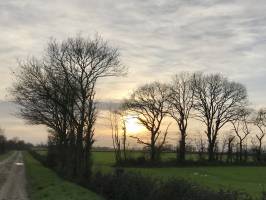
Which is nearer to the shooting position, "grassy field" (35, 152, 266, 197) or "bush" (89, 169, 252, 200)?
"bush" (89, 169, 252, 200)

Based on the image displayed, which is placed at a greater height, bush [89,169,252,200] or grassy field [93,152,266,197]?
bush [89,169,252,200]

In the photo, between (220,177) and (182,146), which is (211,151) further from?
(220,177)

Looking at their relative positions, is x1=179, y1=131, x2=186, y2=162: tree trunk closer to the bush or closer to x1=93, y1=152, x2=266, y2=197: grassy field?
x1=93, y1=152, x2=266, y2=197: grassy field

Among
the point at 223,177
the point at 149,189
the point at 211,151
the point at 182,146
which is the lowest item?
the point at 223,177

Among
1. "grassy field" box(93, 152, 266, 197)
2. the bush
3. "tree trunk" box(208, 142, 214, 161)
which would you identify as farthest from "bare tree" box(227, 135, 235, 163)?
the bush

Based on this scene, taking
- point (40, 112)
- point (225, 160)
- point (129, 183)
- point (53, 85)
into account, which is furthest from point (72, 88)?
point (225, 160)

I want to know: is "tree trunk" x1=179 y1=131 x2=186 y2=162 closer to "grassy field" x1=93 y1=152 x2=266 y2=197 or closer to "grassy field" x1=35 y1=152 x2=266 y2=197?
"grassy field" x1=35 y1=152 x2=266 y2=197

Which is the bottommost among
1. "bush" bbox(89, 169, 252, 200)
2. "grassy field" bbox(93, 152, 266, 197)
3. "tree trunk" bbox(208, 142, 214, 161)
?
"grassy field" bbox(93, 152, 266, 197)

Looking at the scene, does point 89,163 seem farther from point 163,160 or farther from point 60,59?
point 163,160

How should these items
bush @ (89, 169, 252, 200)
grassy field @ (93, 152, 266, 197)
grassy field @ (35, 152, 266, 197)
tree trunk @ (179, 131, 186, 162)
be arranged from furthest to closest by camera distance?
tree trunk @ (179, 131, 186, 162)
grassy field @ (93, 152, 266, 197)
grassy field @ (35, 152, 266, 197)
bush @ (89, 169, 252, 200)

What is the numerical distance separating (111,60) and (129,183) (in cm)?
2321

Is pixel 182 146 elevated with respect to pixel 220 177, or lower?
elevated

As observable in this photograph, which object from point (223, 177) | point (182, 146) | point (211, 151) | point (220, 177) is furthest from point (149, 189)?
point (211, 151)

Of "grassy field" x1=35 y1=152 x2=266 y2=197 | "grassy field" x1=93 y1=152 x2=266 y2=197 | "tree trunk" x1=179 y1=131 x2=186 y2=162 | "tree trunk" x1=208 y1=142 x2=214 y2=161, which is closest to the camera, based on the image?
"grassy field" x1=35 y1=152 x2=266 y2=197
